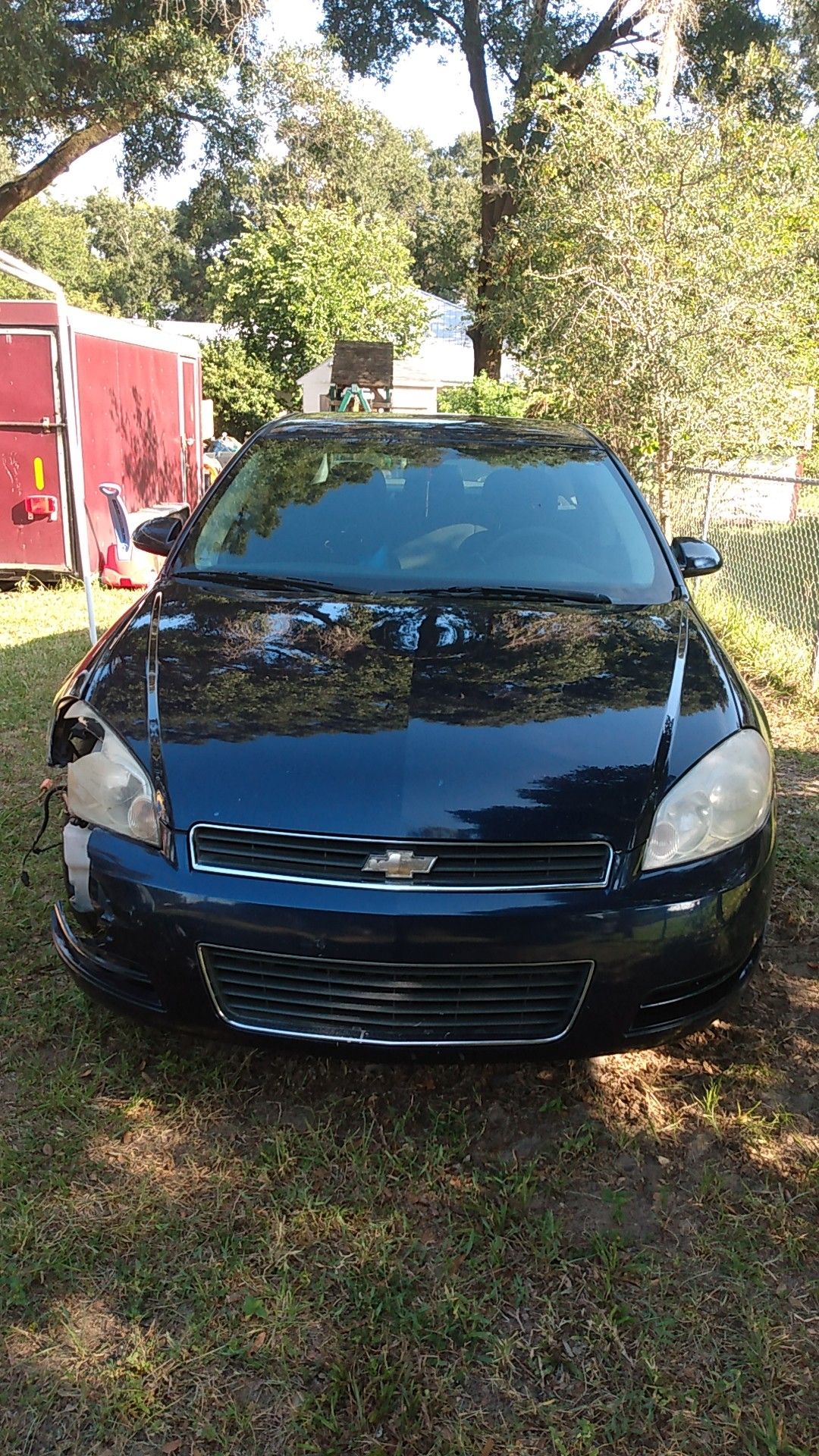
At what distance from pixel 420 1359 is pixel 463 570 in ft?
7.14

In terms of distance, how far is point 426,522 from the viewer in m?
3.54

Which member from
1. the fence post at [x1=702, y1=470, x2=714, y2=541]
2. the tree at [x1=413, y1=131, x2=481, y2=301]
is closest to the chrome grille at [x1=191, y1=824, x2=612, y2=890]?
the fence post at [x1=702, y1=470, x2=714, y2=541]

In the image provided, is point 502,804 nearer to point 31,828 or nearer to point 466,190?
point 31,828

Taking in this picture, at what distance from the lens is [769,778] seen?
2.58 metres

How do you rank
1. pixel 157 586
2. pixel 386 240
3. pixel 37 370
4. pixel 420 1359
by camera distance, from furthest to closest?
pixel 386 240 < pixel 37 370 < pixel 157 586 < pixel 420 1359

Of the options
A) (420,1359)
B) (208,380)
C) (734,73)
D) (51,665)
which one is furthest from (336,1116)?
(208,380)

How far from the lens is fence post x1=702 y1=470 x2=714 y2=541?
7805 millimetres

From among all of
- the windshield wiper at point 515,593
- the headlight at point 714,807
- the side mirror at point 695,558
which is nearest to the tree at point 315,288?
the side mirror at point 695,558

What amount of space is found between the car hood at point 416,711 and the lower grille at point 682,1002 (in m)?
0.36

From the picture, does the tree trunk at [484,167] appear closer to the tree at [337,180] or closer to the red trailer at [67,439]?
the tree at [337,180]

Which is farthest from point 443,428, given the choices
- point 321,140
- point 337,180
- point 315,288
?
point 337,180

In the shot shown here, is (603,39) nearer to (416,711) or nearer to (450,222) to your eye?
(450,222)

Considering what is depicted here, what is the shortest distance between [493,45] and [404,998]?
23584mm

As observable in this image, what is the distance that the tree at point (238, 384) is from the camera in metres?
24.2
